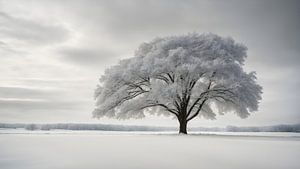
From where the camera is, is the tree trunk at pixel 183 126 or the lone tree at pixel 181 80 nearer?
the lone tree at pixel 181 80

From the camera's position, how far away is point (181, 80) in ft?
70.5

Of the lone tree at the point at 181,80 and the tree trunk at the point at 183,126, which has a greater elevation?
the lone tree at the point at 181,80

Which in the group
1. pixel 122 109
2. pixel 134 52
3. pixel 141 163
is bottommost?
pixel 141 163

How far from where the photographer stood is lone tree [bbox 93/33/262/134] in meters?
20.9

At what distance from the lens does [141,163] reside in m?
5.91

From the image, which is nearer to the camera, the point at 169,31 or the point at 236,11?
the point at 236,11

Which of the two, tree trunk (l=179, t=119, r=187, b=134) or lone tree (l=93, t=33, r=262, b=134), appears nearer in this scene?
lone tree (l=93, t=33, r=262, b=134)

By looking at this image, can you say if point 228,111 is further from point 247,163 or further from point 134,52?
point 247,163

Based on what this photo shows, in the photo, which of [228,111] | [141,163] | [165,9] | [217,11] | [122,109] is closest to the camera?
[141,163]

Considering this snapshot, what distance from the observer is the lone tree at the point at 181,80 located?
68.4 feet

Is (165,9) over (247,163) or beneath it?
over

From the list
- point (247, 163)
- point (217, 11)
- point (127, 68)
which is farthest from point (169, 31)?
point (247, 163)

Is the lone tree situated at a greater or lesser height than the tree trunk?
greater

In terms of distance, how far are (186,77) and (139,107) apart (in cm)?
439
